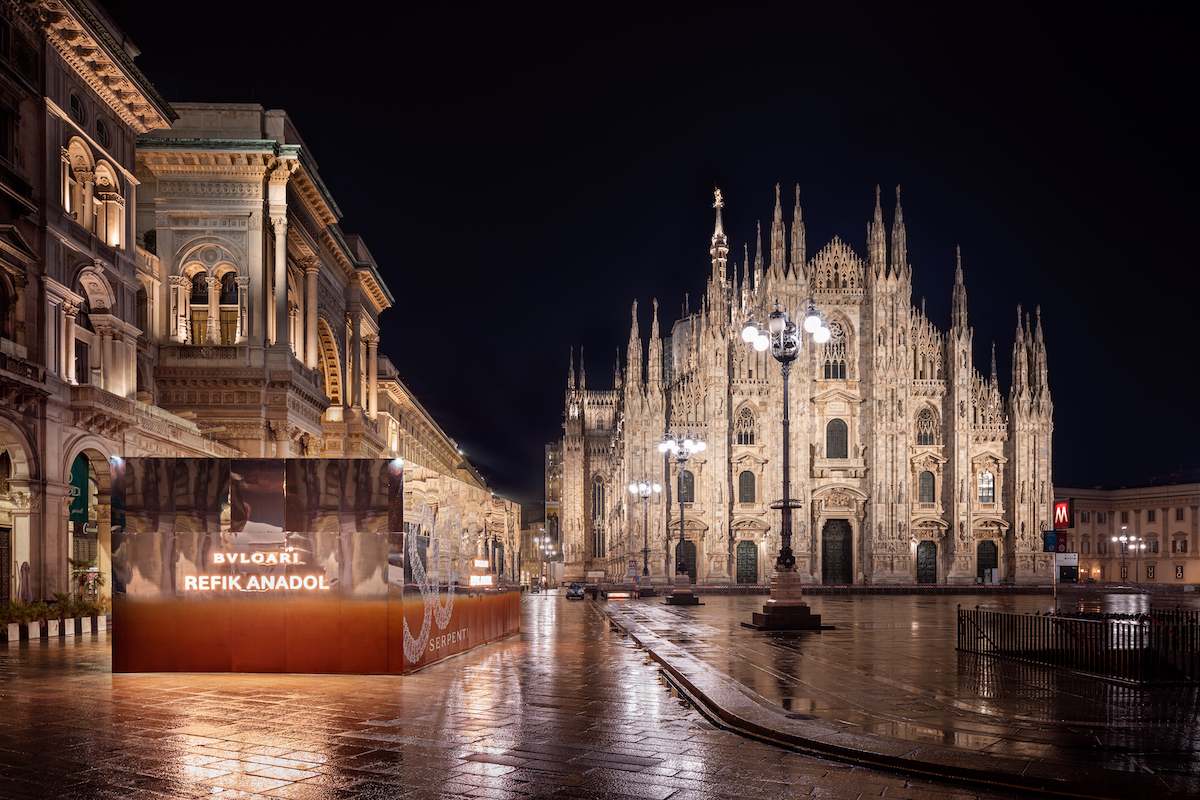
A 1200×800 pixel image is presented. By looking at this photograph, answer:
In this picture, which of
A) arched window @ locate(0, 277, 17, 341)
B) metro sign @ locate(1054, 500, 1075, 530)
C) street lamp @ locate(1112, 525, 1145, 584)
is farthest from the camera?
street lamp @ locate(1112, 525, 1145, 584)

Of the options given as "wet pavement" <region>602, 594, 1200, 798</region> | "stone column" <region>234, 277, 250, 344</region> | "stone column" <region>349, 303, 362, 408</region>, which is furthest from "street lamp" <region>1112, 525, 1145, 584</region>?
"wet pavement" <region>602, 594, 1200, 798</region>

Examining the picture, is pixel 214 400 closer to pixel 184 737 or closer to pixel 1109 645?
pixel 184 737

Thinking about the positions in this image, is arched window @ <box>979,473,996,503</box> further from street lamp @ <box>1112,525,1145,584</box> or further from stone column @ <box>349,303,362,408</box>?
stone column @ <box>349,303,362,408</box>

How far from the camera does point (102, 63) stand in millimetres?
25859

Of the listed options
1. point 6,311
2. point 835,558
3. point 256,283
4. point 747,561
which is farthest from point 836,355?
point 6,311

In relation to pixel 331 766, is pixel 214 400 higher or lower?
higher

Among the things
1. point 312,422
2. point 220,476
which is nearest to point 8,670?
point 220,476

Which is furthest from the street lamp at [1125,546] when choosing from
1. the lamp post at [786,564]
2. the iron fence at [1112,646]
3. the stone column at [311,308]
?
the iron fence at [1112,646]

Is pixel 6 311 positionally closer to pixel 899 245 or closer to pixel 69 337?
pixel 69 337

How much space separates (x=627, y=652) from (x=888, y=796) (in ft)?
34.8

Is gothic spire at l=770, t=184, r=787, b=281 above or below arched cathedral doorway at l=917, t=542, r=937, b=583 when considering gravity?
above

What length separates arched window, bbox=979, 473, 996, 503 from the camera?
6275 cm

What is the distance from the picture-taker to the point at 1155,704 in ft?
37.1

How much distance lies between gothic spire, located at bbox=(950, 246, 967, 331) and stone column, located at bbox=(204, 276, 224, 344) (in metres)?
45.5
